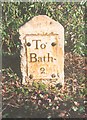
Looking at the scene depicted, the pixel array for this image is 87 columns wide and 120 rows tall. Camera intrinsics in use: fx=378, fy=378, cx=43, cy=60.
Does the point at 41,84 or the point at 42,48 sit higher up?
the point at 42,48

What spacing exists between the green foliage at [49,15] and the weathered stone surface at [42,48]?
7 cm

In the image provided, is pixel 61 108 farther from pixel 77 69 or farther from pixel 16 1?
pixel 16 1

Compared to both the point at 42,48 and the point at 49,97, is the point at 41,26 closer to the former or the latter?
the point at 42,48

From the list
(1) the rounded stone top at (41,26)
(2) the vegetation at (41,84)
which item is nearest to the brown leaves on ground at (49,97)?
(2) the vegetation at (41,84)

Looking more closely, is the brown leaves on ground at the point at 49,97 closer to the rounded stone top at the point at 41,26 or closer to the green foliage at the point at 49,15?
the green foliage at the point at 49,15

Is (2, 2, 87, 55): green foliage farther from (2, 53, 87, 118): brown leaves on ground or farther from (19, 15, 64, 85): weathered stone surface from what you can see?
(2, 53, 87, 118): brown leaves on ground

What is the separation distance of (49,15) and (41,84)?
85 cm

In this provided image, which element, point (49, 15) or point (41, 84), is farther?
point (41, 84)

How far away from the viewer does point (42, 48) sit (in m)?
4.54

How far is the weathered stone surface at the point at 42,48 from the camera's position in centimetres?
452

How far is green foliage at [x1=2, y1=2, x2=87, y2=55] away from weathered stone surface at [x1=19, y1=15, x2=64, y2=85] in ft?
0.22

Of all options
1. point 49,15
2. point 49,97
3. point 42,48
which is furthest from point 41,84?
point 49,15

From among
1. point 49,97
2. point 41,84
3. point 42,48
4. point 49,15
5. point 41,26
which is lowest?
point 49,97

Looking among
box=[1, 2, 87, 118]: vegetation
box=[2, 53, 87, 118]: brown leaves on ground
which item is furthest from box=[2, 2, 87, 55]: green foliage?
box=[2, 53, 87, 118]: brown leaves on ground
